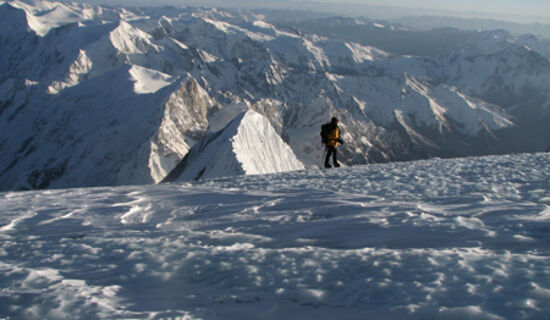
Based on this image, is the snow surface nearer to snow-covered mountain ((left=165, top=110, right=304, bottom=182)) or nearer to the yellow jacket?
the yellow jacket

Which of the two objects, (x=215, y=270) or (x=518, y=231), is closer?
(x=215, y=270)

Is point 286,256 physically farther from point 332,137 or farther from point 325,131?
point 325,131

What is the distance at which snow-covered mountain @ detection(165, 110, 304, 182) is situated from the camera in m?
55.2

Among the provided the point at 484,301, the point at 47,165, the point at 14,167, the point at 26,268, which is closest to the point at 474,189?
the point at 484,301

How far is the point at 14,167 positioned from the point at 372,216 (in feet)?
548

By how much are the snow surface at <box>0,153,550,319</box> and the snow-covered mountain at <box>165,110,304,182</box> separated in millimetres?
41059

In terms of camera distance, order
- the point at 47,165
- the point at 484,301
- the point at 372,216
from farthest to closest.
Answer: the point at 47,165, the point at 372,216, the point at 484,301

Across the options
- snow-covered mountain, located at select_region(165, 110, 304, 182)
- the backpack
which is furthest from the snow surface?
snow-covered mountain, located at select_region(165, 110, 304, 182)

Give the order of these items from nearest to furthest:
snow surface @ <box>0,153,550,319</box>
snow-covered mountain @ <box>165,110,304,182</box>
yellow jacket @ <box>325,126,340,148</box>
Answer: snow surface @ <box>0,153,550,319</box> → yellow jacket @ <box>325,126,340,148</box> → snow-covered mountain @ <box>165,110,304,182</box>

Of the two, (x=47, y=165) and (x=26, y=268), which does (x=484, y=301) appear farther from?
(x=47, y=165)

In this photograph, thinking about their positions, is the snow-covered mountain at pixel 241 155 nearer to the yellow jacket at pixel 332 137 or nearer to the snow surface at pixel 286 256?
the yellow jacket at pixel 332 137

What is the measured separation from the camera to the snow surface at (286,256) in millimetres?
5500

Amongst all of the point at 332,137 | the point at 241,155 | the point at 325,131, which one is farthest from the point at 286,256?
the point at 241,155

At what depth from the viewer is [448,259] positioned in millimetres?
6582
